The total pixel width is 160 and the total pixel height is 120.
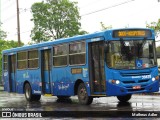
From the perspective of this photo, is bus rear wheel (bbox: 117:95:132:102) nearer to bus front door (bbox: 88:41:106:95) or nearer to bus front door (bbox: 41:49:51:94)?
bus front door (bbox: 88:41:106:95)

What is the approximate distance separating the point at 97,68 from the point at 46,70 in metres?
4.92

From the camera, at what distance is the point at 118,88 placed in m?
17.0

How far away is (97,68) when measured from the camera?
17.8 metres

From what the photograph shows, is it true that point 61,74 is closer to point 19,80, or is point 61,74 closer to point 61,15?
point 19,80

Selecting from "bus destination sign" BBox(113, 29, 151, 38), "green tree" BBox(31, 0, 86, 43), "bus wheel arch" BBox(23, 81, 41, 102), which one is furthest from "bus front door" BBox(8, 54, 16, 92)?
"green tree" BBox(31, 0, 86, 43)

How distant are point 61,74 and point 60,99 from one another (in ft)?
11.0

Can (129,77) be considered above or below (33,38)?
below

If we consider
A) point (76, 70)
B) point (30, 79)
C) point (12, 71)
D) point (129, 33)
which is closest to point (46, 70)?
point (30, 79)

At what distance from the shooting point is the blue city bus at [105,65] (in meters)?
17.1

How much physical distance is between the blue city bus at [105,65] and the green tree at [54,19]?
53.6 meters

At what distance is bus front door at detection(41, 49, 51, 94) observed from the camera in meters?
21.9

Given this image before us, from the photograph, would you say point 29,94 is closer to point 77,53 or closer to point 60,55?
point 60,55

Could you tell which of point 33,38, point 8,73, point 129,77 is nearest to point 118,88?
point 129,77

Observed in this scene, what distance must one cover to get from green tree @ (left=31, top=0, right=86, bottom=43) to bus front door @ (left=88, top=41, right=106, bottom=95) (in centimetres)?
5654
